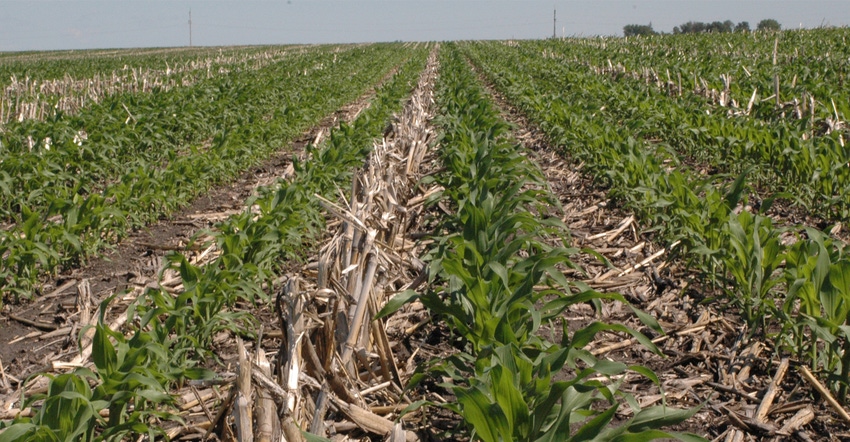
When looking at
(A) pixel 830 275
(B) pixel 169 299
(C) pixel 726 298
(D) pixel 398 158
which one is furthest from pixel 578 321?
(D) pixel 398 158

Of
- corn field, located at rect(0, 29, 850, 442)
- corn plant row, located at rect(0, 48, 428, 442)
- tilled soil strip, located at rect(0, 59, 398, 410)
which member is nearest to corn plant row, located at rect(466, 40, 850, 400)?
corn field, located at rect(0, 29, 850, 442)

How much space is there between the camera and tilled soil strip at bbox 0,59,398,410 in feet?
13.1

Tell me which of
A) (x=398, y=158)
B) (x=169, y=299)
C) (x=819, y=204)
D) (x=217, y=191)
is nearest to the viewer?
(x=169, y=299)

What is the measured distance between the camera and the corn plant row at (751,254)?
130 inches

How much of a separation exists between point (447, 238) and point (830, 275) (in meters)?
2.00

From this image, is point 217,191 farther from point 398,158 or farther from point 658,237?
point 658,237

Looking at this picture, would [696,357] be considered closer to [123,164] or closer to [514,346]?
[514,346]

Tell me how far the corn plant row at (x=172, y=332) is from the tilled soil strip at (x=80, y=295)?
0.26 metres

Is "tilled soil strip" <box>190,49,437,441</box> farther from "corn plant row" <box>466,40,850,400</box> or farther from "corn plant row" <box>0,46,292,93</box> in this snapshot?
"corn plant row" <box>0,46,292,93</box>

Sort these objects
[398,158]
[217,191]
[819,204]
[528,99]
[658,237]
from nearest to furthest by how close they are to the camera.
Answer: [658,237] < [819,204] < [398,158] < [217,191] < [528,99]

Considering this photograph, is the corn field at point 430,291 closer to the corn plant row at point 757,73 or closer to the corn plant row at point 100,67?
the corn plant row at point 757,73

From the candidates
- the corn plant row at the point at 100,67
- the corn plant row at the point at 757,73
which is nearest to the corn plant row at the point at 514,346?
the corn plant row at the point at 757,73

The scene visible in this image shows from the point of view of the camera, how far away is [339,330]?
10.6 ft

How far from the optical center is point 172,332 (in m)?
4.16
